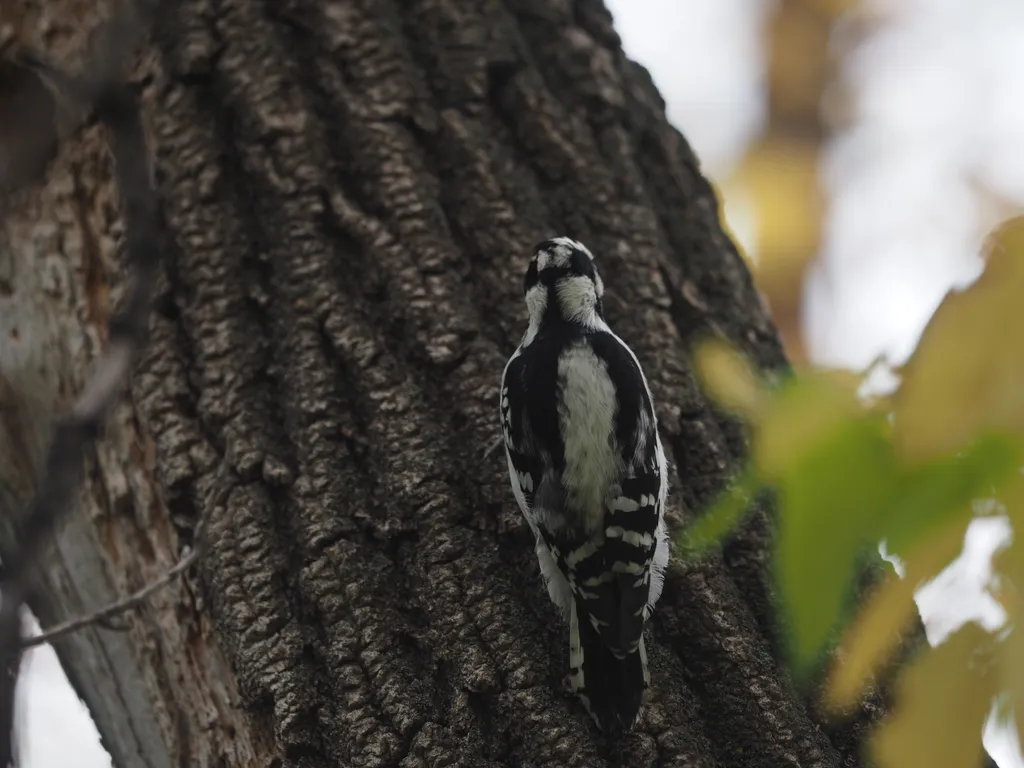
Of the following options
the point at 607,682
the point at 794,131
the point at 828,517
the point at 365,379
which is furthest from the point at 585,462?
the point at 794,131

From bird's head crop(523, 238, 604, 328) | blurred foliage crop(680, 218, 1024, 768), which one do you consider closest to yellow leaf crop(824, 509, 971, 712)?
blurred foliage crop(680, 218, 1024, 768)

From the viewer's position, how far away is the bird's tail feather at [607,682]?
81.2 inches

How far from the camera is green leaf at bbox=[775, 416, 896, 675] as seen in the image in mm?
959

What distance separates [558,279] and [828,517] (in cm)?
175

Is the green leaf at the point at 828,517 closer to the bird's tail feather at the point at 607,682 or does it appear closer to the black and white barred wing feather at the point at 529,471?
the bird's tail feather at the point at 607,682

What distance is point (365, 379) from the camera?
2494 mm

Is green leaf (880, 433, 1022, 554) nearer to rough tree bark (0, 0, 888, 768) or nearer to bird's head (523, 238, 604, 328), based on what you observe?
rough tree bark (0, 0, 888, 768)

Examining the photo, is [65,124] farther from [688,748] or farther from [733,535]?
[688,748]

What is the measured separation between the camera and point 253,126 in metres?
2.74

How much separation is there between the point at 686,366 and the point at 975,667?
1709mm

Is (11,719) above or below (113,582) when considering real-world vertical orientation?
below

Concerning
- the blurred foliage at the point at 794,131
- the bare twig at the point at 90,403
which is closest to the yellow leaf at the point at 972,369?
the bare twig at the point at 90,403

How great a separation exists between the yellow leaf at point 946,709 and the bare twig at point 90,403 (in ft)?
2.29

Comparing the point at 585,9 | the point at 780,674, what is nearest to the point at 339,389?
the point at 780,674
